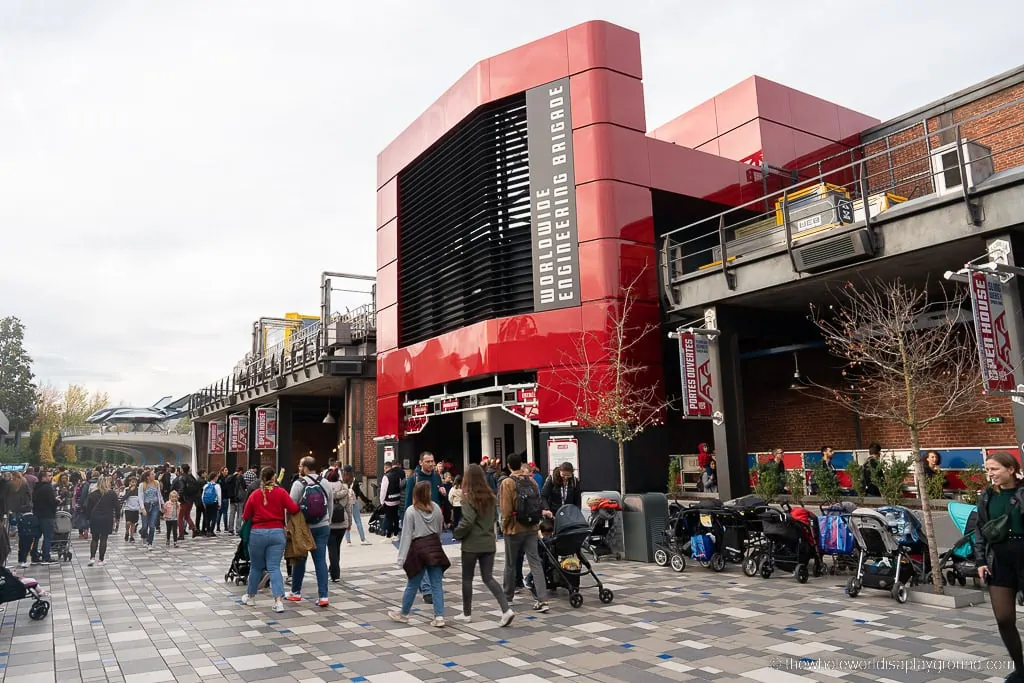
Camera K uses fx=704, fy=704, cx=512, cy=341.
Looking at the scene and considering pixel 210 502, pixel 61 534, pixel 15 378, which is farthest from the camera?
pixel 15 378

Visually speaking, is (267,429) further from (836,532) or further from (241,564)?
A: (836,532)

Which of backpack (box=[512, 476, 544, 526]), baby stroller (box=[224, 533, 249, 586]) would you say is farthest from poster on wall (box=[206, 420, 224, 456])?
backpack (box=[512, 476, 544, 526])

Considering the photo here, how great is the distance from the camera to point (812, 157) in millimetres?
21812

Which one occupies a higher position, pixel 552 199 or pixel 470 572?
pixel 552 199

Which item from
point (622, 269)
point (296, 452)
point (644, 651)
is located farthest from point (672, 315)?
point (296, 452)

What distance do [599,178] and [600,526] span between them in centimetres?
851

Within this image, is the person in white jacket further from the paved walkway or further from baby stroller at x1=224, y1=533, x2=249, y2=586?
baby stroller at x1=224, y1=533, x2=249, y2=586

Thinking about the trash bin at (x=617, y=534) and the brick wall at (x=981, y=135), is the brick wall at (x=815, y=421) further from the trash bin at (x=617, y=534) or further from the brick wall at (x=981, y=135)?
the trash bin at (x=617, y=534)

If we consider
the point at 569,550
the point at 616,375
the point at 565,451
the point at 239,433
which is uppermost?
the point at 616,375

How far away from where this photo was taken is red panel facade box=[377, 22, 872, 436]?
664 inches

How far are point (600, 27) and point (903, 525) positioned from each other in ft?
44.6

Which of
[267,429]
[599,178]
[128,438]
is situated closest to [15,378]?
[128,438]

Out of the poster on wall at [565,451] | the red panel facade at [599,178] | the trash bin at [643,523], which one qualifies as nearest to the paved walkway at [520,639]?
the trash bin at [643,523]

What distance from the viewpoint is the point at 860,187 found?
15289 mm
